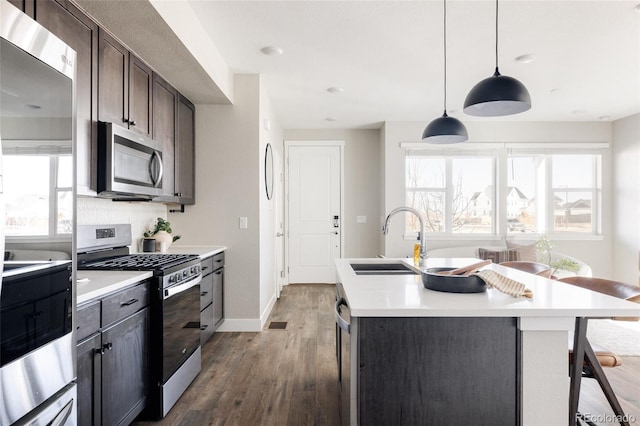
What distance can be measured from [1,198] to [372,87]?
148 inches

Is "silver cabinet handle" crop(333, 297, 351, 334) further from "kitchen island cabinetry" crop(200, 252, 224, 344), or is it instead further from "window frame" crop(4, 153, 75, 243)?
"kitchen island cabinetry" crop(200, 252, 224, 344)

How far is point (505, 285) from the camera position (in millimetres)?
1516

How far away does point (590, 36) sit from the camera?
2877 millimetres

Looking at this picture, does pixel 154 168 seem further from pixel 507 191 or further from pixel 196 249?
pixel 507 191

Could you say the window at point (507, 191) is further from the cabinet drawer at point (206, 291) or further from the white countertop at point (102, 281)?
the white countertop at point (102, 281)

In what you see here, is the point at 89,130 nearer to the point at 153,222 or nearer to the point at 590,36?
the point at 153,222

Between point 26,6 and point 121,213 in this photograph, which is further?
point 121,213

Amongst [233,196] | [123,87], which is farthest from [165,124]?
[233,196]

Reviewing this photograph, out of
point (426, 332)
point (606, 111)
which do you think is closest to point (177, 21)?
point (426, 332)

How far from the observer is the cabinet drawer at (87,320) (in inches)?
57.7

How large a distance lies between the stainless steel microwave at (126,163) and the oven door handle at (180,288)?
690mm

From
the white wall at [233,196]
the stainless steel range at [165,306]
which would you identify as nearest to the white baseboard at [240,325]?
the white wall at [233,196]

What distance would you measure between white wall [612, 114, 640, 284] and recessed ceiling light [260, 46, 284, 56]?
5.25 m

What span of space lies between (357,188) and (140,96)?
156 inches
